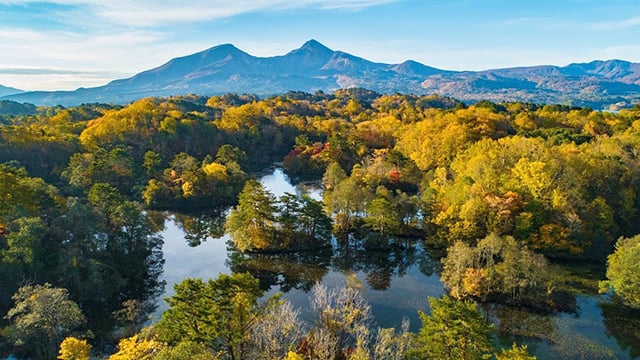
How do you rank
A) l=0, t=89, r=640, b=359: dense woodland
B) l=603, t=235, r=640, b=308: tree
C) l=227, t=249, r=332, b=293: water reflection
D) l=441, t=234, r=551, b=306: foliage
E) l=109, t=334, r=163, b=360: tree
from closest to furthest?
1. l=109, t=334, r=163, b=360: tree
2. l=0, t=89, r=640, b=359: dense woodland
3. l=603, t=235, r=640, b=308: tree
4. l=441, t=234, r=551, b=306: foliage
5. l=227, t=249, r=332, b=293: water reflection

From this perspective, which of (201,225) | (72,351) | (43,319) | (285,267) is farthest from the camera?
(201,225)

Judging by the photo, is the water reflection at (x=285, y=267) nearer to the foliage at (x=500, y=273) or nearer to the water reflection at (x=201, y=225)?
the water reflection at (x=201, y=225)

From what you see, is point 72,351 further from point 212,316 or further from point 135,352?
point 212,316

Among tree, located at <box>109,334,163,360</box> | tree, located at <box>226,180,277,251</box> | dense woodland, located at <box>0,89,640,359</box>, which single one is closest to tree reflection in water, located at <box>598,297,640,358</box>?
dense woodland, located at <box>0,89,640,359</box>

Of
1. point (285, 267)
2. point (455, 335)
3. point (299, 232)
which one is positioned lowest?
point (285, 267)

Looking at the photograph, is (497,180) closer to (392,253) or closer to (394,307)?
(392,253)

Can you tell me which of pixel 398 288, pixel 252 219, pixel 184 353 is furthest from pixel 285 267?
pixel 184 353

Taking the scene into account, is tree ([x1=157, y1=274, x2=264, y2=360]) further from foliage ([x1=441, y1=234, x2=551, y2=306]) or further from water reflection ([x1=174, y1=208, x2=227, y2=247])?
water reflection ([x1=174, y1=208, x2=227, y2=247])
